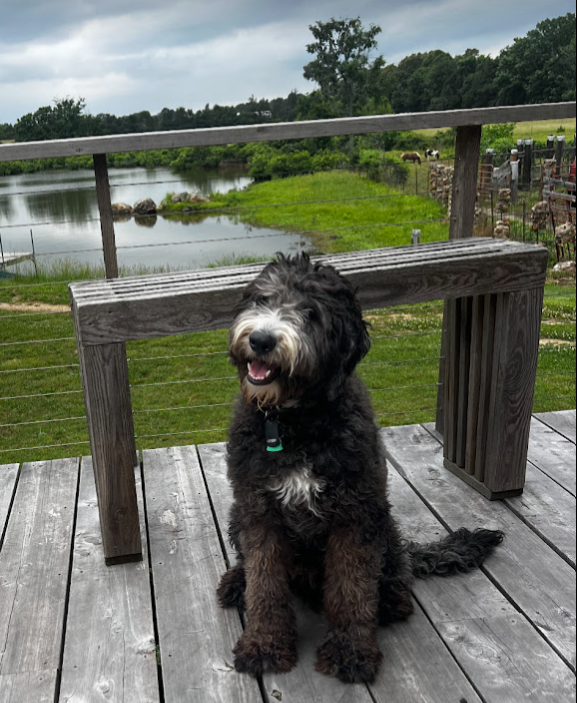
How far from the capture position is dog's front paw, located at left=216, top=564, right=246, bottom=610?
7.43ft

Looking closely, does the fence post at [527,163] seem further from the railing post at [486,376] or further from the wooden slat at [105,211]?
the wooden slat at [105,211]

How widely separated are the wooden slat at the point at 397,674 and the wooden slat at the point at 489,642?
0.08ft

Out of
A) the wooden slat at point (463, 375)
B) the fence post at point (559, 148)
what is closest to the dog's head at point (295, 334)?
the wooden slat at point (463, 375)

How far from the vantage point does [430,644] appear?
206 cm

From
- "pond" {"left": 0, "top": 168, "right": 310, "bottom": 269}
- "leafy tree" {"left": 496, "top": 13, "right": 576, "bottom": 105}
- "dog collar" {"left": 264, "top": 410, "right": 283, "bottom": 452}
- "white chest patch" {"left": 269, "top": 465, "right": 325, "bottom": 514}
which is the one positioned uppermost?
"leafy tree" {"left": 496, "top": 13, "right": 576, "bottom": 105}

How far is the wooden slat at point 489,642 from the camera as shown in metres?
1.88

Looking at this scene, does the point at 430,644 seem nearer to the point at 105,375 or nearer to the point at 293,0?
the point at 105,375

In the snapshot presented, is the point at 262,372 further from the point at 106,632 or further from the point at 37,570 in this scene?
the point at 37,570

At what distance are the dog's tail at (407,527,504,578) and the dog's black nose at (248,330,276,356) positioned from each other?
1110 mm

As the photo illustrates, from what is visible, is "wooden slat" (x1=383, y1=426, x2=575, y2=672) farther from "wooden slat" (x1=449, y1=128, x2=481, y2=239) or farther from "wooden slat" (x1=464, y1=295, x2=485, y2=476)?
"wooden slat" (x1=449, y1=128, x2=481, y2=239)

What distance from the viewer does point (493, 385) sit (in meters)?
2.85

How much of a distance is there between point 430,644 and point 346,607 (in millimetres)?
307

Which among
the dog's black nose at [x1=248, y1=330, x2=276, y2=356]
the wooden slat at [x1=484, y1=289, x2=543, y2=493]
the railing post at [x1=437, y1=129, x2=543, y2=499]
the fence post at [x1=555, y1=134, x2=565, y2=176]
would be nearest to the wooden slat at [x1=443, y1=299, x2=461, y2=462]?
the railing post at [x1=437, y1=129, x2=543, y2=499]

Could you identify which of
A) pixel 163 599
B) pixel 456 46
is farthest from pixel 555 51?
pixel 163 599
